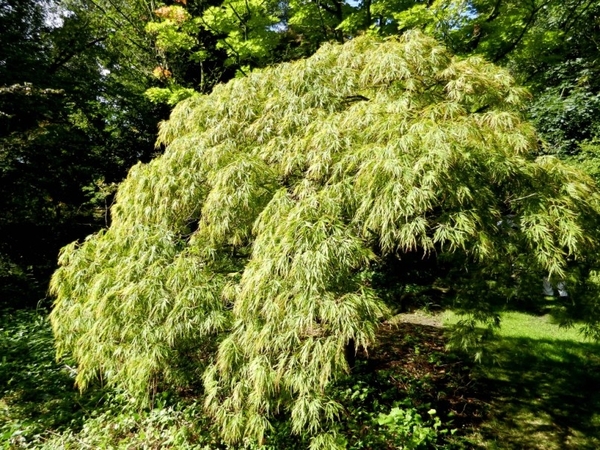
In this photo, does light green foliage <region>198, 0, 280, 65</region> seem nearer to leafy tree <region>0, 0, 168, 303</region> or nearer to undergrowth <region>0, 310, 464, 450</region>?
leafy tree <region>0, 0, 168, 303</region>

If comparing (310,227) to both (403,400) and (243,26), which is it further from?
(243,26)

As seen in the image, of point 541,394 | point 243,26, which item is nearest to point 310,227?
point 541,394

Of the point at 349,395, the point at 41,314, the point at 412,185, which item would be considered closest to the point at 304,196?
the point at 412,185

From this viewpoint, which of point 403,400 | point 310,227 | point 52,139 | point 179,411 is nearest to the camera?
point 310,227

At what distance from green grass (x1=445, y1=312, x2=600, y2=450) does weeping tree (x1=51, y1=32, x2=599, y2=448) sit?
1456mm

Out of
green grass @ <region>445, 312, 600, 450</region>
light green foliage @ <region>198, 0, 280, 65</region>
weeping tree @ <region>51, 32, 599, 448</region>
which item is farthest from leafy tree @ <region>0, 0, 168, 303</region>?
green grass @ <region>445, 312, 600, 450</region>

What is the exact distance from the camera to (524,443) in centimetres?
377

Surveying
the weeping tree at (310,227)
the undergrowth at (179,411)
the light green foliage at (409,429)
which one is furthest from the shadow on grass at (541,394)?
the weeping tree at (310,227)

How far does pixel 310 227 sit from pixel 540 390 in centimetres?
431

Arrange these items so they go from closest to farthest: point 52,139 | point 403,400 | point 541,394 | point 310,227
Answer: point 310,227 < point 403,400 < point 541,394 < point 52,139

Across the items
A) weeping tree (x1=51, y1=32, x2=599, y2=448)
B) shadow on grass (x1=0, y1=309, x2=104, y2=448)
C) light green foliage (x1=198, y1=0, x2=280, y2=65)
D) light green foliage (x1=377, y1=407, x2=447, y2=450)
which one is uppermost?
light green foliage (x1=198, y1=0, x2=280, y2=65)

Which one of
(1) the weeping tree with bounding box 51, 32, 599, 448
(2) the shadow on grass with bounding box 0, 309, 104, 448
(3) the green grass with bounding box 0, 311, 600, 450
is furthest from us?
(2) the shadow on grass with bounding box 0, 309, 104, 448

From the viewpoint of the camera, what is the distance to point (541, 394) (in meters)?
4.55

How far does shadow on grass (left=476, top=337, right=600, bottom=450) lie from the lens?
3836 mm
